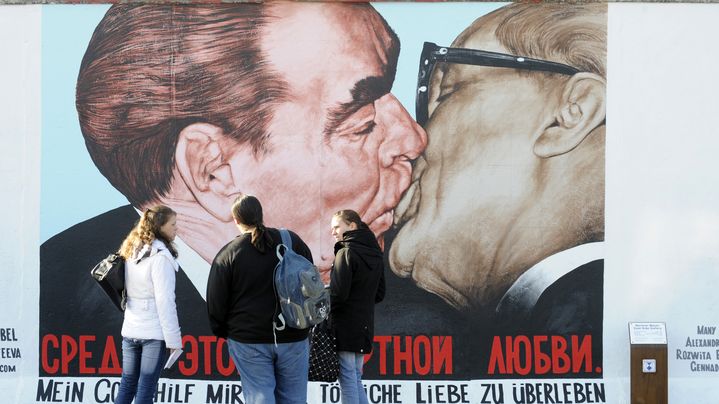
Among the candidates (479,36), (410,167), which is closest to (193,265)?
(410,167)

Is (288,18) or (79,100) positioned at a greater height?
(288,18)

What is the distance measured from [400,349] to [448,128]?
1.83 metres

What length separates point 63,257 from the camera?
7.97 meters

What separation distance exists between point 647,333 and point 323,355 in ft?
9.26

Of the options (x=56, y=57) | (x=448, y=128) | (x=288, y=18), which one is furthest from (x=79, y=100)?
(x=448, y=128)

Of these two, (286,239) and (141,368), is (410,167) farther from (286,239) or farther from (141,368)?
(141,368)

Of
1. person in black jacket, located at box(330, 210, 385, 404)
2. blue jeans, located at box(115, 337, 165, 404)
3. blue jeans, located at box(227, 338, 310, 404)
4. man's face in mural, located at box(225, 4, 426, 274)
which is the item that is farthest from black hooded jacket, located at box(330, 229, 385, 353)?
man's face in mural, located at box(225, 4, 426, 274)

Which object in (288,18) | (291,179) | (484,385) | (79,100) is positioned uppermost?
(288,18)

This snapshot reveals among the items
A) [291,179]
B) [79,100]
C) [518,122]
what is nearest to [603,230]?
[518,122]

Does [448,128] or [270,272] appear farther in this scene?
[448,128]

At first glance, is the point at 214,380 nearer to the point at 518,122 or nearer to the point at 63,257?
the point at 63,257

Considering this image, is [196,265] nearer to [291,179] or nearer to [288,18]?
[291,179]

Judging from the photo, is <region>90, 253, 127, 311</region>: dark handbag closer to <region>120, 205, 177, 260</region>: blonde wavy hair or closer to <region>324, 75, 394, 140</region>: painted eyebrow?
<region>120, 205, 177, 260</region>: blonde wavy hair

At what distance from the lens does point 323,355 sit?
20.5 feet
